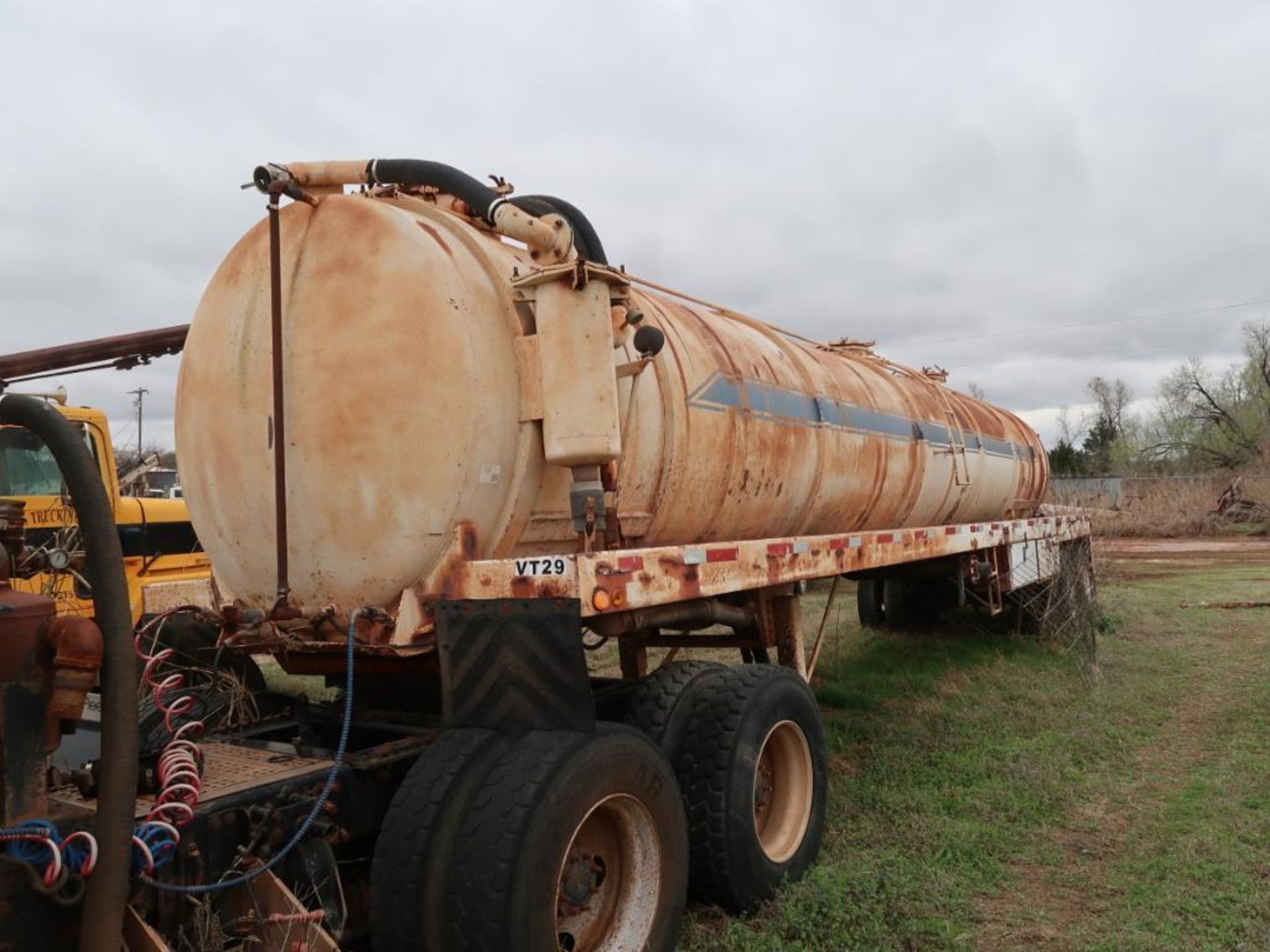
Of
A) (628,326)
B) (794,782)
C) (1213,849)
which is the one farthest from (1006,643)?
(628,326)

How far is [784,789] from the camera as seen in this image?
4555 mm

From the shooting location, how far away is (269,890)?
2.76 m

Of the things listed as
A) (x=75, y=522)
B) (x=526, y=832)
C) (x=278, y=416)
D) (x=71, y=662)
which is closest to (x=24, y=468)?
(x=75, y=522)

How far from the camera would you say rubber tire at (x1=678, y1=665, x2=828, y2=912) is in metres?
A: 3.90

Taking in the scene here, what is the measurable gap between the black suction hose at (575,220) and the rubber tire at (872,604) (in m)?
8.66

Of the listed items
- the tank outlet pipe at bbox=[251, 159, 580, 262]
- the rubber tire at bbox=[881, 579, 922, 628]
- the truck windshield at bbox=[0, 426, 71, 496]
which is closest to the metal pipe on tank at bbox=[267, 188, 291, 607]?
the tank outlet pipe at bbox=[251, 159, 580, 262]

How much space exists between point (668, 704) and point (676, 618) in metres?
0.37

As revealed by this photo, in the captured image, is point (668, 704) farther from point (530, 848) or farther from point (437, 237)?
point (437, 237)

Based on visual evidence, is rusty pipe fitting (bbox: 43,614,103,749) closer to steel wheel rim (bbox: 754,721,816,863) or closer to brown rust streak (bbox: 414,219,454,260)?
brown rust streak (bbox: 414,219,454,260)

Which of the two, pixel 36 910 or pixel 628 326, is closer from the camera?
pixel 36 910

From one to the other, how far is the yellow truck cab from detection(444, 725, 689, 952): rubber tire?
317 cm

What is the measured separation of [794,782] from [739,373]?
2.00 metres

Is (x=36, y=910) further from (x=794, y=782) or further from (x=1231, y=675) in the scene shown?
(x=1231, y=675)

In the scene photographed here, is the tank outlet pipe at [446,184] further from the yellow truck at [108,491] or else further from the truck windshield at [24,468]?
the truck windshield at [24,468]
